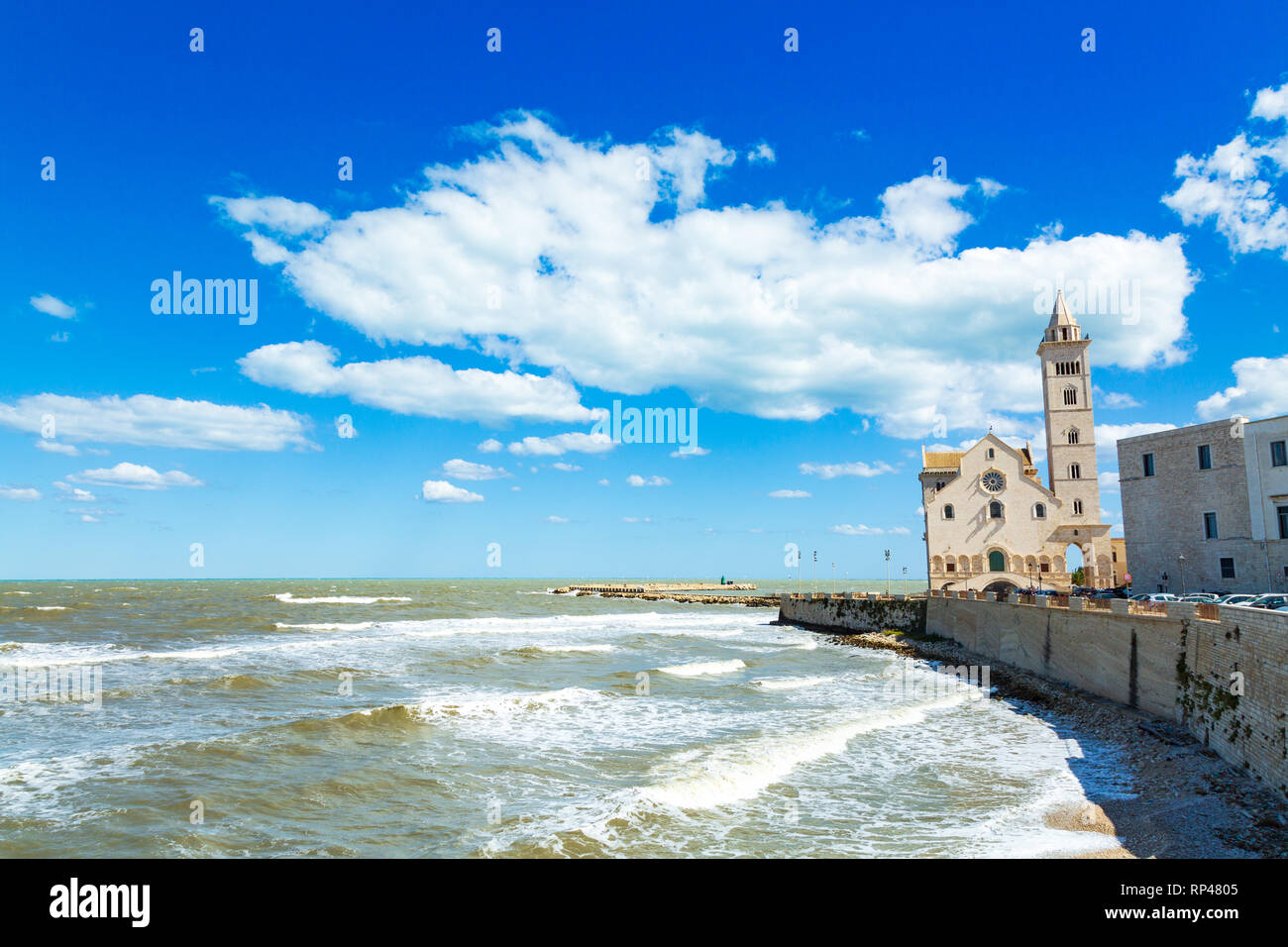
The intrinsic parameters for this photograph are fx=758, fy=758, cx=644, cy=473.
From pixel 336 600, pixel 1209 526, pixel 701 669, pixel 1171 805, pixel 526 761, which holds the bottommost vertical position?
pixel 336 600

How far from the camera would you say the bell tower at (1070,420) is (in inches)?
2221

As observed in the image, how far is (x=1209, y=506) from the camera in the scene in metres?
36.9

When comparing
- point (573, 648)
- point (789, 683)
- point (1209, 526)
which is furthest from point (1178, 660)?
point (573, 648)

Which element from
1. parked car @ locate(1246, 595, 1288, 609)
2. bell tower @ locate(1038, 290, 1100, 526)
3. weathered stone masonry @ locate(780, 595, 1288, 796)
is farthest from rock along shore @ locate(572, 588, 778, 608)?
parked car @ locate(1246, 595, 1288, 609)

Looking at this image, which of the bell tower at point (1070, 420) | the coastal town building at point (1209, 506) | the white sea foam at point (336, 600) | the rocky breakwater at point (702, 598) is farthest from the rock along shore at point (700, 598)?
the coastal town building at point (1209, 506)

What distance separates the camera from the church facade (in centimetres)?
5488

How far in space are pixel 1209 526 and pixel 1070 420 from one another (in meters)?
21.7

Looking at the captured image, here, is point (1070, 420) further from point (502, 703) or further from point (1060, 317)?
point (502, 703)

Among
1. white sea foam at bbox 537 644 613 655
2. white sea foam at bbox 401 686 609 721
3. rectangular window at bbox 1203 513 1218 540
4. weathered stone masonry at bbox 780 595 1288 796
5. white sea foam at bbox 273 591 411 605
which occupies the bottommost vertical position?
white sea foam at bbox 273 591 411 605

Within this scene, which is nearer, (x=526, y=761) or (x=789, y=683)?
(x=526, y=761)

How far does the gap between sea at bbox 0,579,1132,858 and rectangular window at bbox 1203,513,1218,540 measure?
635 inches

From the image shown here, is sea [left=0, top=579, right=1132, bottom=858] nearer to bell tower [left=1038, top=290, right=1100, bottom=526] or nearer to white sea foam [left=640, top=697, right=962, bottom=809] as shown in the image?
white sea foam [left=640, top=697, right=962, bottom=809]

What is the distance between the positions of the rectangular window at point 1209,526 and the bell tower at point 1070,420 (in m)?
19.2
